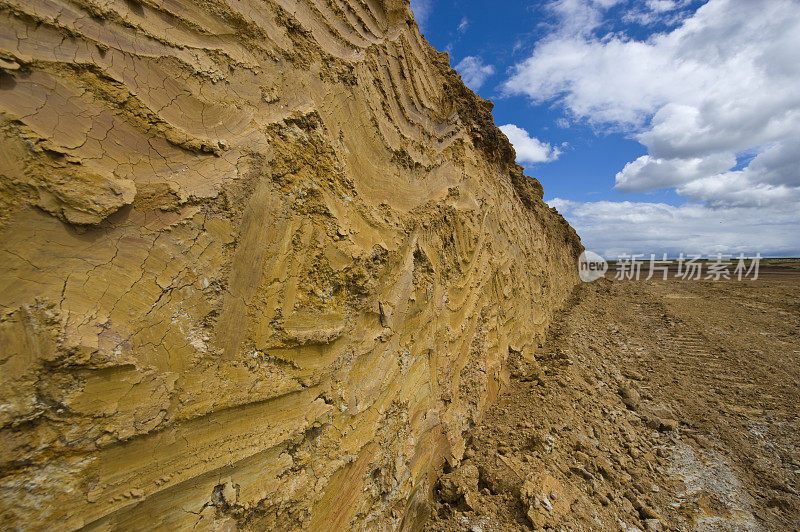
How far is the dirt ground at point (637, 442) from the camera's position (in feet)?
7.86

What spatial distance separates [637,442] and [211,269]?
4167 millimetres

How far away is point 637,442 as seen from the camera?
3.38 metres

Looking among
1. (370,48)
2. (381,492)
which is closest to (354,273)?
(381,492)

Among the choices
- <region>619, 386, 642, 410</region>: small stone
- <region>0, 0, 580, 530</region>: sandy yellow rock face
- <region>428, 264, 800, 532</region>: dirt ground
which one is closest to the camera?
<region>0, 0, 580, 530</region>: sandy yellow rock face

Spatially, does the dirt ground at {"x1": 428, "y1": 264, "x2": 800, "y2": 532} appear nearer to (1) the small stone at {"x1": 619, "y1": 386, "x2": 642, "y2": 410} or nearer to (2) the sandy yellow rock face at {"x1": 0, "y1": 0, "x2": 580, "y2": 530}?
(1) the small stone at {"x1": 619, "y1": 386, "x2": 642, "y2": 410}

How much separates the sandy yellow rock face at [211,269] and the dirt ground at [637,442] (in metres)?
0.65

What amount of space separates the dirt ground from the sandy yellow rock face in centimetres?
65

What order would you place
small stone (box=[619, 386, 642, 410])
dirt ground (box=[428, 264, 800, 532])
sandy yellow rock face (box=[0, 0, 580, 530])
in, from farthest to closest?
small stone (box=[619, 386, 642, 410]), dirt ground (box=[428, 264, 800, 532]), sandy yellow rock face (box=[0, 0, 580, 530])

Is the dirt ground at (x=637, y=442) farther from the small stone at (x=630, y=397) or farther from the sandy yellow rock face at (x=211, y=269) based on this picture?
the sandy yellow rock face at (x=211, y=269)

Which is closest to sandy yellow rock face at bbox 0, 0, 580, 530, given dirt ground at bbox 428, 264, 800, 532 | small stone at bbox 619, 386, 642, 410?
dirt ground at bbox 428, 264, 800, 532

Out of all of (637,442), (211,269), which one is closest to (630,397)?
(637,442)

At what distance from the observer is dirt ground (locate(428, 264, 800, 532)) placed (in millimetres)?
2395

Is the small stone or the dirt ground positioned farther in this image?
the small stone

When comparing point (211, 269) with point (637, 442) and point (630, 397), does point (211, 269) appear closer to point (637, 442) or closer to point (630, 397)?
point (637, 442)
